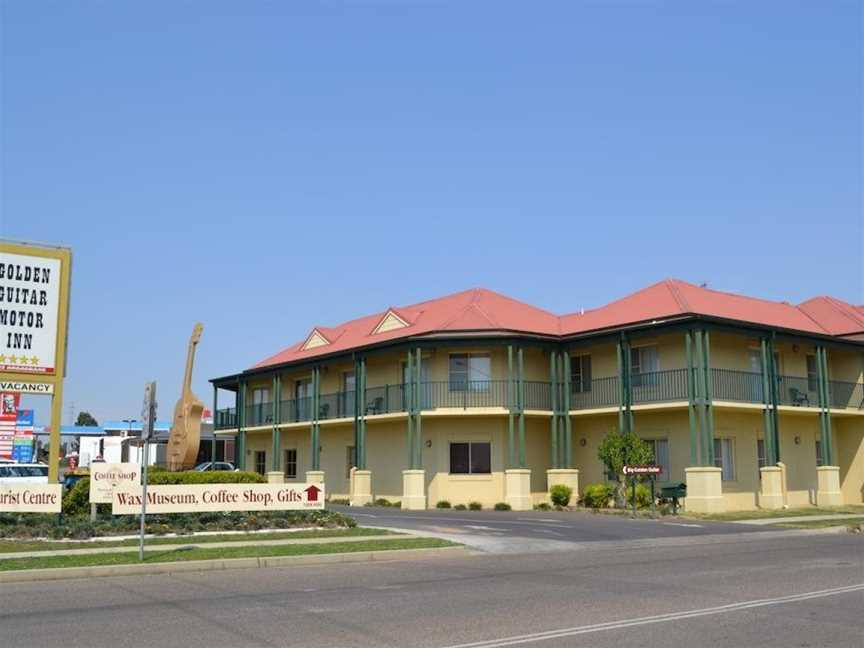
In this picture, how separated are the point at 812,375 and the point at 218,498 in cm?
2545

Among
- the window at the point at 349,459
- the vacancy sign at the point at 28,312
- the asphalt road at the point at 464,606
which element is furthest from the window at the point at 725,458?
the vacancy sign at the point at 28,312

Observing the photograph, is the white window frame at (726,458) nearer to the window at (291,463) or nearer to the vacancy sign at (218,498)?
the vacancy sign at (218,498)

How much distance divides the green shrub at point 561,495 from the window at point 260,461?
1899 centimetres

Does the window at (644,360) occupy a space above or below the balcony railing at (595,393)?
above

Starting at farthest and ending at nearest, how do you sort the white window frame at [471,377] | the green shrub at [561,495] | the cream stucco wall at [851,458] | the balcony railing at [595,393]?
the cream stucco wall at [851,458], the white window frame at [471,377], the balcony railing at [595,393], the green shrub at [561,495]

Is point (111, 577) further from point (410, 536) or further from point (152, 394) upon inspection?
point (410, 536)

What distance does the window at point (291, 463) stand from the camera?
142 feet

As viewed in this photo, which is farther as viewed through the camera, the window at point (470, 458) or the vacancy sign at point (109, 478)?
the window at point (470, 458)

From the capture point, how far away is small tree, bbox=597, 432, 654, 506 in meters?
29.0

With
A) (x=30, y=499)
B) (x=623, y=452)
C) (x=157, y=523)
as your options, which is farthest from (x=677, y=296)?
(x=30, y=499)

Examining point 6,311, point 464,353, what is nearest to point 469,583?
point 6,311

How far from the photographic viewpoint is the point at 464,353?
112 ft

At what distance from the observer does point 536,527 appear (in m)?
23.5

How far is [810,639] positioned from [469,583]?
5.50 metres
